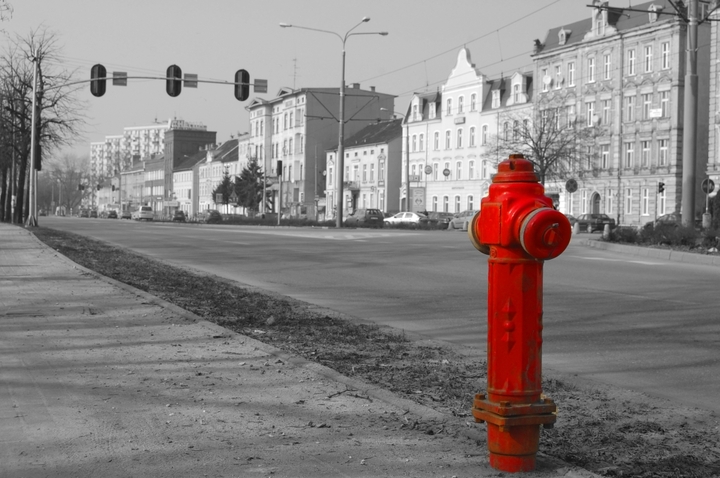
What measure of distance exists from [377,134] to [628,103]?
36.3 meters

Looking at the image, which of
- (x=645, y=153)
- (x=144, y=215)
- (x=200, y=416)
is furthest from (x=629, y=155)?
(x=200, y=416)

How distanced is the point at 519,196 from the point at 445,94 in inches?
3289

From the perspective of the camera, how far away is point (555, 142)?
197 ft

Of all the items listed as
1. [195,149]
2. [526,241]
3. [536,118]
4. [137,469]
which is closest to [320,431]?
[137,469]

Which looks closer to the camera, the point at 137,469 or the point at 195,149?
the point at 137,469

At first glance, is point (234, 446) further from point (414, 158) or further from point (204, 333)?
point (414, 158)

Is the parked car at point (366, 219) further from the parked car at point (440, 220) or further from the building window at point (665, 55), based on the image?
the building window at point (665, 55)

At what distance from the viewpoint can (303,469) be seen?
12.8 ft

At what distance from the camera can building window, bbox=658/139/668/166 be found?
6197 cm

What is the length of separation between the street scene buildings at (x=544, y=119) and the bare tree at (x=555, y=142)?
1.18 ft

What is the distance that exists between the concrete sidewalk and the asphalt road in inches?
85.6

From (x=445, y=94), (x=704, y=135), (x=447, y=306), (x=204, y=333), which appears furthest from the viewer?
(x=445, y=94)

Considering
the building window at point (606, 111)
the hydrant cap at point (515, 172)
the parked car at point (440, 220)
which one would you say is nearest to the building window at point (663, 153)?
the building window at point (606, 111)

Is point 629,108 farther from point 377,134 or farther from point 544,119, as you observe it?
point 377,134
